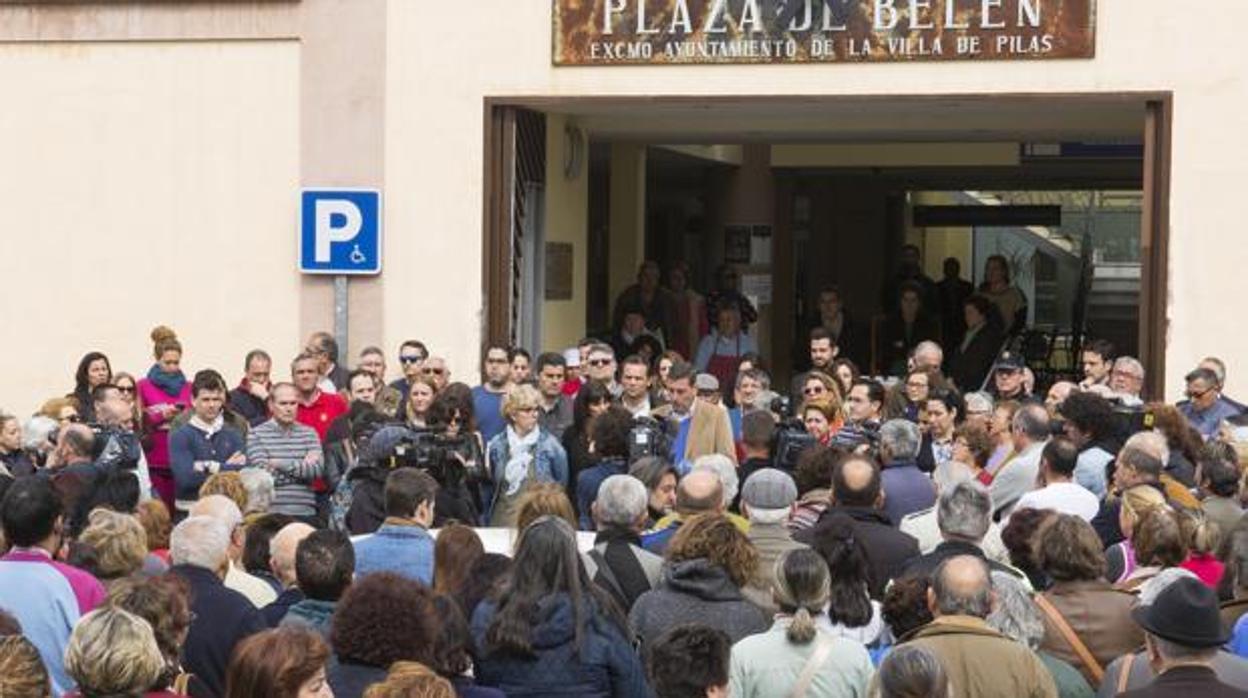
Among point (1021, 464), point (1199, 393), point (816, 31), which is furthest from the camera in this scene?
point (816, 31)

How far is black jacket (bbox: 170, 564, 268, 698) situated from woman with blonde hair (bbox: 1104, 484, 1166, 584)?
344 centimetres

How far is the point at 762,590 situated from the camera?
880cm

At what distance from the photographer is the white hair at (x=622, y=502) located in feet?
30.2

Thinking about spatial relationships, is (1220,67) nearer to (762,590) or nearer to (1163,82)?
(1163,82)

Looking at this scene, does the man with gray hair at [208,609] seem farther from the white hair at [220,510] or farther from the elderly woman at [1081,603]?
the elderly woman at [1081,603]

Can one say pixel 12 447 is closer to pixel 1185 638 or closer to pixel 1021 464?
pixel 1021 464

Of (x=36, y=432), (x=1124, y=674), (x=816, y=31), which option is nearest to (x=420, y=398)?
(x=36, y=432)

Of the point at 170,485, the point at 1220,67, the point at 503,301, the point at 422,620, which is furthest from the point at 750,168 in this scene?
the point at 422,620

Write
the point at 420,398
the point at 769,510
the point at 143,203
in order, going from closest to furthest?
the point at 769,510, the point at 420,398, the point at 143,203

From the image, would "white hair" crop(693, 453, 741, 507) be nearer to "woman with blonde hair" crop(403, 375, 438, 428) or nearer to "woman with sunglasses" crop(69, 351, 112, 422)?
"woman with blonde hair" crop(403, 375, 438, 428)

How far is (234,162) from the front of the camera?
18.0 meters

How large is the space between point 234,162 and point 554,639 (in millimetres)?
11003

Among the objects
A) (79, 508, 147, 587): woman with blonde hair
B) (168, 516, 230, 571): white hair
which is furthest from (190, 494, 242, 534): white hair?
(168, 516, 230, 571): white hair

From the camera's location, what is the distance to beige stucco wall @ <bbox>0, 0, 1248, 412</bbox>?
1745 cm
